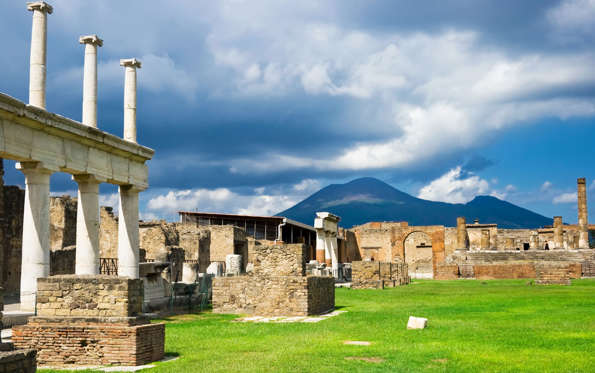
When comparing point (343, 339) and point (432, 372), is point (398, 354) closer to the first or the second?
point (432, 372)

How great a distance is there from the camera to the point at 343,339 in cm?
1043

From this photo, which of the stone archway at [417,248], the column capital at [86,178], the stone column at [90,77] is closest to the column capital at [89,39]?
the stone column at [90,77]

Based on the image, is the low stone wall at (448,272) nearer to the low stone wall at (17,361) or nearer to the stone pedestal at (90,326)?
the stone pedestal at (90,326)

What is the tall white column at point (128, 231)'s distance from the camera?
16.8m

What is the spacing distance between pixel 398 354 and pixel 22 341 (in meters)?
5.01

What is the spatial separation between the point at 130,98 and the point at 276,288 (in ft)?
22.7

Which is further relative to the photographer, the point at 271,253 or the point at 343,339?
the point at 271,253

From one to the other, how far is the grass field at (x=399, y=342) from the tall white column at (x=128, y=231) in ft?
7.85

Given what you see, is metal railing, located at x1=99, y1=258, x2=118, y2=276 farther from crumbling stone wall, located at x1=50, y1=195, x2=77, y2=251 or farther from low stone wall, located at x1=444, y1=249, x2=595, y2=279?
low stone wall, located at x1=444, y1=249, x2=595, y2=279

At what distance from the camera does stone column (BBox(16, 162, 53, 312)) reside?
1328 centimetres

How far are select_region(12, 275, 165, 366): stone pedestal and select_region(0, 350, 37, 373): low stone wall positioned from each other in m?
2.20

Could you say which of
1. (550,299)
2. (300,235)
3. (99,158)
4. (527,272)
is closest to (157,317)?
(99,158)

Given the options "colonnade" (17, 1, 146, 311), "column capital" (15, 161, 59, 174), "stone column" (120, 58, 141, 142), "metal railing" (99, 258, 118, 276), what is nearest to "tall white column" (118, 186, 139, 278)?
"colonnade" (17, 1, 146, 311)

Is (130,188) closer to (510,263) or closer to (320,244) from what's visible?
(320,244)
